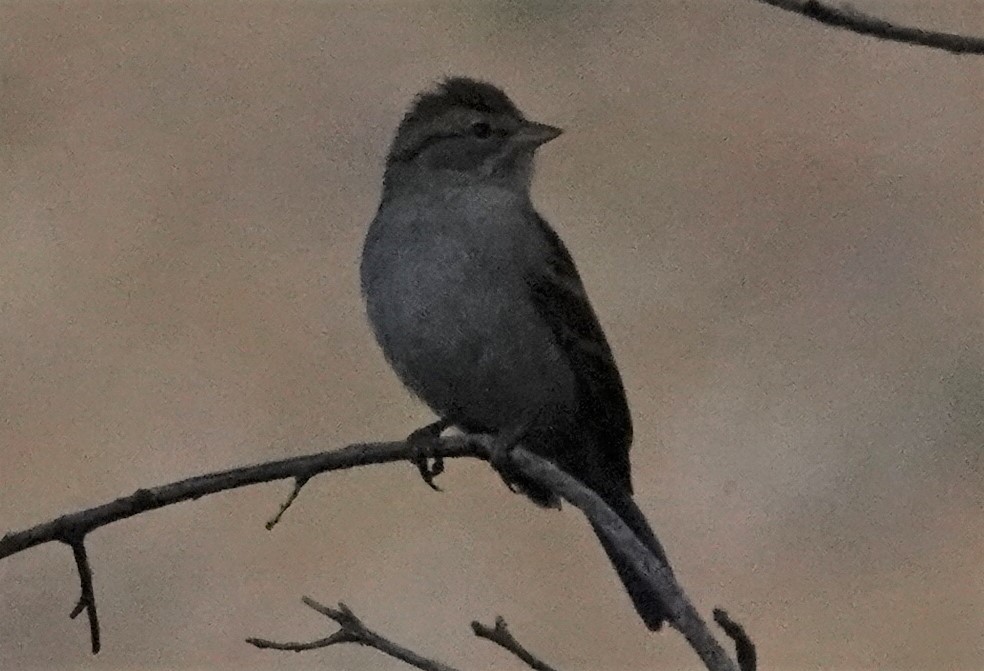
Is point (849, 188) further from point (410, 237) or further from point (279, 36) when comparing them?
point (279, 36)

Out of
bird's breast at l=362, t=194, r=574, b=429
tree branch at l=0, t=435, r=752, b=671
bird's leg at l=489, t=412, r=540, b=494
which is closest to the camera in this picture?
tree branch at l=0, t=435, r=752, b=671

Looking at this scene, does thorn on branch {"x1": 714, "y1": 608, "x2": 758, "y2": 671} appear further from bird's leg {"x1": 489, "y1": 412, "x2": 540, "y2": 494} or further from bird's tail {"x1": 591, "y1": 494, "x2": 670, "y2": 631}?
bird's tail {"x1": 591, "y1": 494, "x2": 670, "y2": 631}

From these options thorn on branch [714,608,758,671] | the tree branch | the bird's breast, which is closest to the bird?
the bird's breast

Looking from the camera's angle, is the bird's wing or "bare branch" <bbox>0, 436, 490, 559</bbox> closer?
"bare branch" <bbox>0, 436, 490, 559</bbox>

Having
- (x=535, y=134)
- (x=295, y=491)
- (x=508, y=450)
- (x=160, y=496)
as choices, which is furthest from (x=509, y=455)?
(x=535, y=134)

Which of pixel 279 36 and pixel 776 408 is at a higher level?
pixel 279 36

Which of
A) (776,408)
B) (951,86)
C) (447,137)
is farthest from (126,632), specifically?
(951,86)

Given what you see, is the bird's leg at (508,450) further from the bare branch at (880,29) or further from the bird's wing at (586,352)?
the bare branch at (880,29)
